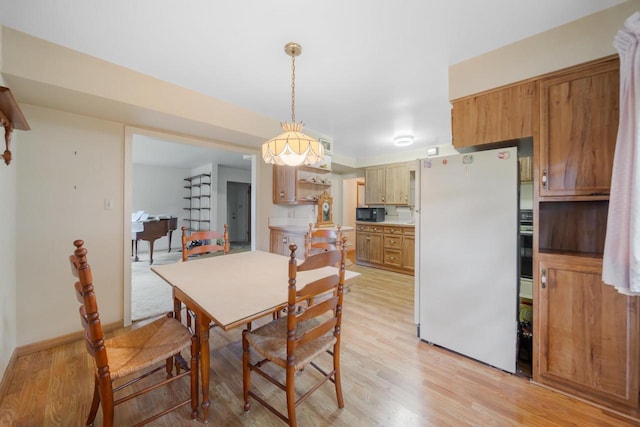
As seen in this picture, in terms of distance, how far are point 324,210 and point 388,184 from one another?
187 centimetres

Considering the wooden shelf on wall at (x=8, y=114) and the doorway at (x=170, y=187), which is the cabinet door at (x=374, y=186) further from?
the wooden shelf on wall at (x=8, y=114)

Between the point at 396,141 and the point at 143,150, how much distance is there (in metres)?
5.11

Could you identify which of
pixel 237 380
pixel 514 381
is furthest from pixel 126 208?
pixel 514 381

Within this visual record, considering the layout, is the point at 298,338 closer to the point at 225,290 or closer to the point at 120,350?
the point at 225,290

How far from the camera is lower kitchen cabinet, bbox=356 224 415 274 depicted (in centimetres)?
452

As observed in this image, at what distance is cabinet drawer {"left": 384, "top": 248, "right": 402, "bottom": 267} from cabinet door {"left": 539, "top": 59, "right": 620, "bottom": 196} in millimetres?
3079

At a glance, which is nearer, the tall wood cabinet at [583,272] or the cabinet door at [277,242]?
the tall wood cabinet at [583,272]

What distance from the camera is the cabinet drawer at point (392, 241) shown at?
4.65 m

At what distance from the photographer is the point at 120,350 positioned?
1.34 m

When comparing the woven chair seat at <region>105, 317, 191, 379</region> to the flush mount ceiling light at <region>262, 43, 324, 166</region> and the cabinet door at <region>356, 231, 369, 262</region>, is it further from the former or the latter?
the cabinet door at <region>356, 231, 369, 262</region>

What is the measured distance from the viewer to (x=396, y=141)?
4.02 meters

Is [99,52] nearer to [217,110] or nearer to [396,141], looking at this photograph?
[217,110]

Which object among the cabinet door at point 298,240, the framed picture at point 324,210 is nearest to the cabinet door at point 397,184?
the framed picture at point 324,210

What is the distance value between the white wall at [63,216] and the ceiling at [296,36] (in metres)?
0.83
